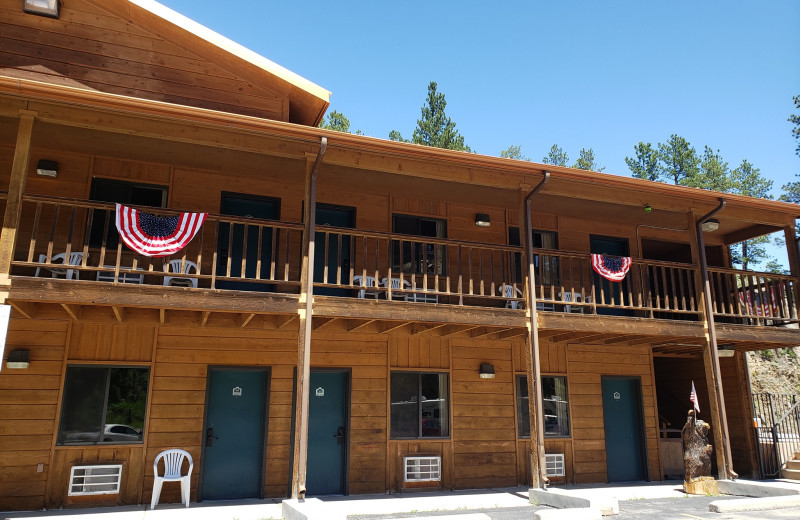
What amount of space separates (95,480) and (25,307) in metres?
2.72

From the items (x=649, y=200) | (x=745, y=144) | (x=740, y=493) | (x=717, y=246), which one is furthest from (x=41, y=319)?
(x=745, y=144)

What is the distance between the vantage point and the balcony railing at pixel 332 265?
8.20m

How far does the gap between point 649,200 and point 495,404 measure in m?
4.63

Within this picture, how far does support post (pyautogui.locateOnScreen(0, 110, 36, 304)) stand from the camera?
22.9 ft

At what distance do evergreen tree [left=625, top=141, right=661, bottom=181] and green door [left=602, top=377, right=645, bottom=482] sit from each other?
32.2m

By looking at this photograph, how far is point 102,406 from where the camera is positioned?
880cm

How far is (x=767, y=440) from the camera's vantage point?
514 inches

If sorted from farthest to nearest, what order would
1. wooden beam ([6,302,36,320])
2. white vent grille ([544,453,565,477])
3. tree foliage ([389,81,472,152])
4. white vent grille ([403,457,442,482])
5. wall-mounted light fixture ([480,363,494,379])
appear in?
tree foliage ([389,81,472,152]) → white vent grille ([544,453,565,477]) → wall-mounted light fixture ([480,363,494,379]) → white vent grille ([403,457,442,482]) → wooden beam ([6,302,36,320])

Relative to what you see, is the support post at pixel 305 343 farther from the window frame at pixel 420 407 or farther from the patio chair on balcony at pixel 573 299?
the patio chair on balcony at pixel 573 299

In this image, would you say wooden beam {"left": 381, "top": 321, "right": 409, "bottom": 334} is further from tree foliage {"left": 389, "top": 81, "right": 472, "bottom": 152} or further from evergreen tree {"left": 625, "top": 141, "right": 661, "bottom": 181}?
evergreen tree {"left": 625, "top": 141, "right": 661, "bottom": 181}

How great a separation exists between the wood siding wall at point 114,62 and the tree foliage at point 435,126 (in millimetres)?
24073

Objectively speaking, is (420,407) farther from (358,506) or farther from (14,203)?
Result: (14,203)

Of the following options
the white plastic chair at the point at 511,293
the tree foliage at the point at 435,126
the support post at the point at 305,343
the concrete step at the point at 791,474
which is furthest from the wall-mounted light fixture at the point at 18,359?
the tree foliage at the point at 435,126

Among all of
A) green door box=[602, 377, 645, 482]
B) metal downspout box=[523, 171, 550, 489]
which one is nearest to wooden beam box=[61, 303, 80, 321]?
metal downspout box=[523, 171, 550, 489]
